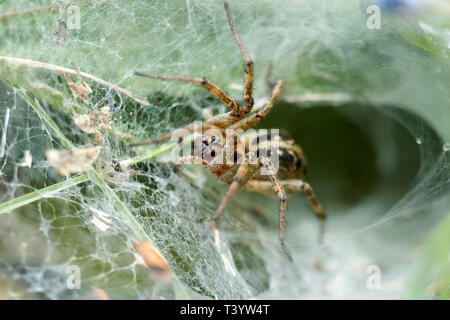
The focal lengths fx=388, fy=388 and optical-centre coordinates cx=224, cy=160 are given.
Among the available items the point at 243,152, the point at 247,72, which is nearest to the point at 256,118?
the point at 243,152

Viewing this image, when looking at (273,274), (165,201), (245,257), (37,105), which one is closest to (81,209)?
(165,201)

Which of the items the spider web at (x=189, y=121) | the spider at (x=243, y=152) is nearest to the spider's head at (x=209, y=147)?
the spider at (x=243, y=152)

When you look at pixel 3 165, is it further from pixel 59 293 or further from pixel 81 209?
pixel 59 293

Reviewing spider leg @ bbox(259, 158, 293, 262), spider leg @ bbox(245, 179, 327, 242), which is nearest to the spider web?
spider leg @ bbox(245, 179, 327, 242)

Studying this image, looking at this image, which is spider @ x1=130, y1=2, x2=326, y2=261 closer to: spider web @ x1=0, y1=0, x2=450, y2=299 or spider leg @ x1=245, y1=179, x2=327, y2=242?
spider leg @ x1=245, y1=179, x2=327, y2=242

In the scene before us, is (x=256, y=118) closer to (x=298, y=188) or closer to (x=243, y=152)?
(x=243, y=152)

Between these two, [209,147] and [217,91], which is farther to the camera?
[209,147]
